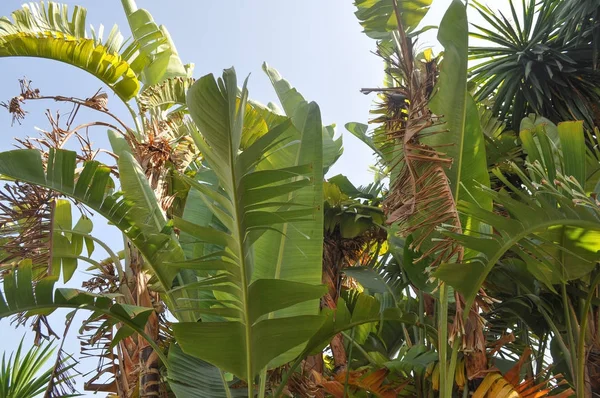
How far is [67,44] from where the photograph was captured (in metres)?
4.87

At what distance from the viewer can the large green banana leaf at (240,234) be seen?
7.59 feet

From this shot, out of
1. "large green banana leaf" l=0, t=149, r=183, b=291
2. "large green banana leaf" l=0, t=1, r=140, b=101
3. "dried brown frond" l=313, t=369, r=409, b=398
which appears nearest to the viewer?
"large green banana leaf" l=0, t=149, r=183, b=291

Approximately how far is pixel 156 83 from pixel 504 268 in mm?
3711

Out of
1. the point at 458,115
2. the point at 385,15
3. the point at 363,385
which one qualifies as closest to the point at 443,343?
the point at 363,385

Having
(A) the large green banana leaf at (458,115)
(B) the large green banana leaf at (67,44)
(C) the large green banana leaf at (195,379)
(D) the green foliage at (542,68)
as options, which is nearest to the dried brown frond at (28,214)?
(C) the large green banana leaf at (195,379)

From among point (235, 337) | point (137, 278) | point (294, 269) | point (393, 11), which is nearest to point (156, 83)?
point (137, 278)

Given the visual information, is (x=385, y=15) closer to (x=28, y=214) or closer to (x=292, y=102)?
(x=292, y=102)

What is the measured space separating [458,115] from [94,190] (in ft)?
7.22

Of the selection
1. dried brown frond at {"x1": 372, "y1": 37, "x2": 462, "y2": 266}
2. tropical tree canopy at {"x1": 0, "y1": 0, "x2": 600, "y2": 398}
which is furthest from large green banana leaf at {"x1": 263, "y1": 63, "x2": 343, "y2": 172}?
dried brown frond at {"x1": 372, "y1": 37, "x2": 462, "y2": 266}

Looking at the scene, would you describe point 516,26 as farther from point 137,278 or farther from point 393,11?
point 137,278

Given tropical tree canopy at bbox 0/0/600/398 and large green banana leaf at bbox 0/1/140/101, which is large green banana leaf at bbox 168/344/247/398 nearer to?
tropical tree canopy at bbox 0/0/600/398

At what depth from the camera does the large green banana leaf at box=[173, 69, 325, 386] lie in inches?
91.1

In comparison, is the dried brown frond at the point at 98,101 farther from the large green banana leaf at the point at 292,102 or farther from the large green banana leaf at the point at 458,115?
the large green banana leaf at the point at 458,115

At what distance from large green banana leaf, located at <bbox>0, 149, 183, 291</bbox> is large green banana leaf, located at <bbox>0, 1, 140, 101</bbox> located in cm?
166
